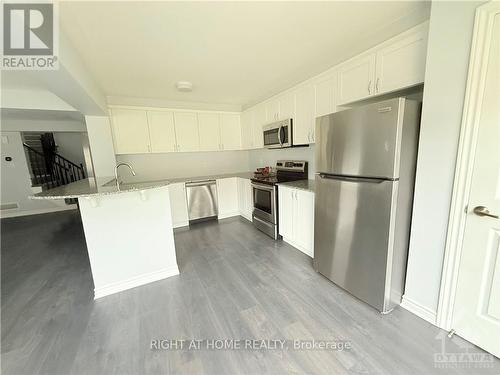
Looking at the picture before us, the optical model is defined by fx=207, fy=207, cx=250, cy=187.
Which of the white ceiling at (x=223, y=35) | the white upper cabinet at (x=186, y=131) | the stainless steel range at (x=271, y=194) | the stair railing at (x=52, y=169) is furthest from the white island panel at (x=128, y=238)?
the stair railing at (x=52, y=169)

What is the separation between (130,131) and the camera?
368 cm

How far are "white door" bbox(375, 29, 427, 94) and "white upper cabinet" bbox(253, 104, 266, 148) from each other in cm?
213

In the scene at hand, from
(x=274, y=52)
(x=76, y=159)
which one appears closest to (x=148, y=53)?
(x=274, y=52)

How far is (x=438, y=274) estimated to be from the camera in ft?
5.11

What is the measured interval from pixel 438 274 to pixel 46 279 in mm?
3931

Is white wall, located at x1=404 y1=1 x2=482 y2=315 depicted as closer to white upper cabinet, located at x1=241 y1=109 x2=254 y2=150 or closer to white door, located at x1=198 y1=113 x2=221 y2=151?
white upper cabinet, located at x1=241 y1=109 x2=254 y2=150

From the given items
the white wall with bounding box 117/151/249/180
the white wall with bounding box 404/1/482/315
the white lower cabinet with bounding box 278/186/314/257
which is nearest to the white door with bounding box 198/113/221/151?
the white wall with bounding box 117/151/249/180

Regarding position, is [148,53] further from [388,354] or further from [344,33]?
[388,354]

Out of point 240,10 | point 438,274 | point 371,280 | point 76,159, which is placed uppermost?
point 240,10

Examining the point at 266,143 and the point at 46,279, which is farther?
the point at 266,143

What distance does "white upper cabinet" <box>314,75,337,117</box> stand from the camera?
2404mm

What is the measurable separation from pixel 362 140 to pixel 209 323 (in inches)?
77.3

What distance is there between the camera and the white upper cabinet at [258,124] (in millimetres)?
3818

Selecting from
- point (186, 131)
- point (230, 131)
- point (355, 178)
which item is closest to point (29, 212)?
point (186, 131)
